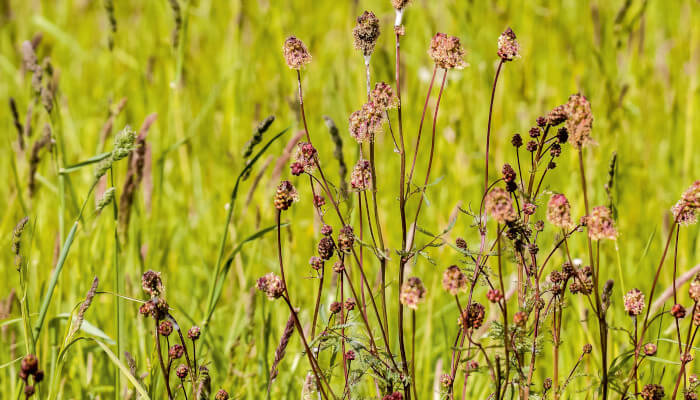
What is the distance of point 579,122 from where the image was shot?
3.39 ft

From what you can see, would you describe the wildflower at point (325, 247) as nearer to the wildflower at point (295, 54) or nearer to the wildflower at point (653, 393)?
the wildflower at point (295, 54)

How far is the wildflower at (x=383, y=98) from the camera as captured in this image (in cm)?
116

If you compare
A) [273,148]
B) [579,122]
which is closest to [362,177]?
[579,122]

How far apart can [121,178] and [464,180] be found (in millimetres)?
1479

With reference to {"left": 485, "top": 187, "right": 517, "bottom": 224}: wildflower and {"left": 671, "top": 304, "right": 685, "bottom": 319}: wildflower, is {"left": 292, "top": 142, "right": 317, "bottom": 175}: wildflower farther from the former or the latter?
{"left": 671, "top": 304, "right": 685, "bottom": 319}: wildflower

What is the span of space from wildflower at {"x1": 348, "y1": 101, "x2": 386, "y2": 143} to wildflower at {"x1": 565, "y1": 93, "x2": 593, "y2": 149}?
0.99 feet

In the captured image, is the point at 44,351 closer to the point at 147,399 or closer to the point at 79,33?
the point at 147,399

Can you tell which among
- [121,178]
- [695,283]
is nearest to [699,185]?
[695,283]

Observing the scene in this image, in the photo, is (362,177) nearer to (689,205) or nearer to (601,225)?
(601,225)

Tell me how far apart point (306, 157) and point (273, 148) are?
6.43 feet

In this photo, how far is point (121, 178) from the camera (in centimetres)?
302

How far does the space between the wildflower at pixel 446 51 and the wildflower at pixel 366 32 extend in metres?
0.10

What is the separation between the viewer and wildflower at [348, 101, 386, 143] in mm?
1154

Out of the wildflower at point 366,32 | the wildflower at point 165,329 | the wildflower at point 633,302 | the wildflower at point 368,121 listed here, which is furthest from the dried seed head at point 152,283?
the wildflower at point 633,302
